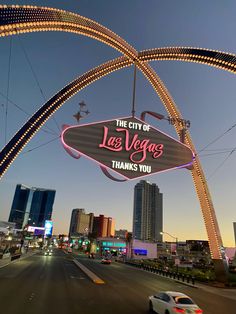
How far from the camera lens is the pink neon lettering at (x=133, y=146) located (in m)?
12.3

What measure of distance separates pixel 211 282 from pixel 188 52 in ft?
103

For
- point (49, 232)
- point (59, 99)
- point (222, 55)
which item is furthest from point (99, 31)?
point (49, 232)

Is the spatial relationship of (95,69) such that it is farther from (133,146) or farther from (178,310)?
(178,310)

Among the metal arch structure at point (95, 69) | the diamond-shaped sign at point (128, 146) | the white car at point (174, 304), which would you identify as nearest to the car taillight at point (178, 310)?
the white car at point (174, 304)

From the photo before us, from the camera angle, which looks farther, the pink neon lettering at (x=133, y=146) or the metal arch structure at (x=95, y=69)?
the metal arch structure at (x=95, y=69)

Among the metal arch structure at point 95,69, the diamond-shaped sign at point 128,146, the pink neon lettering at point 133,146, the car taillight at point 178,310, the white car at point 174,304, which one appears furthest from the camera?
the white car at point 174,304

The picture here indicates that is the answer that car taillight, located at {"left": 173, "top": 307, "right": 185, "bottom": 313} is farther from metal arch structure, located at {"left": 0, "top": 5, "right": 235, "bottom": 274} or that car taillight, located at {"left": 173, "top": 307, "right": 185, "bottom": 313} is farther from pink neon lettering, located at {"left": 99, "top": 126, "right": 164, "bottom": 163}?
metal arch structure, located at {"left": 0, "top": 5, "right": 235, "bottom": 274}

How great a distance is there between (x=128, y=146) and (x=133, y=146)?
23 cm

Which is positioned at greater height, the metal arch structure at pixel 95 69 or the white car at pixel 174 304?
the metal arch structure at pixel 95 69

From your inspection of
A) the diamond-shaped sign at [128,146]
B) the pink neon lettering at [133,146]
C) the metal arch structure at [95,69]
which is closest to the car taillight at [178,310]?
the diamond-shaped sign at [128,146]

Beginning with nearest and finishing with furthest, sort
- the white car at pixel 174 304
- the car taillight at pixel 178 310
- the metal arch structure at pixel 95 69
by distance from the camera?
the metal arch structure at pixel 95 69, the car taillight at pixel 178 310, the white car at pixel 174 304

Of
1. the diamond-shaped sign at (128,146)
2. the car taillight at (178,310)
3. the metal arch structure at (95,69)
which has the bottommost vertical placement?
the car taillight at (178,310)

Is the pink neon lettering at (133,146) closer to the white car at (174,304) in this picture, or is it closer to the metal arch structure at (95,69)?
the metal arch structure at (95,69)

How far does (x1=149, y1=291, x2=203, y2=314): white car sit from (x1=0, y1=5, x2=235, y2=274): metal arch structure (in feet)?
30.2
